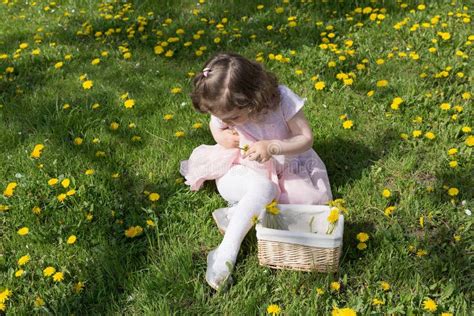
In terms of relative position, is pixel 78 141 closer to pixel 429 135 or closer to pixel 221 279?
pixel 221 279

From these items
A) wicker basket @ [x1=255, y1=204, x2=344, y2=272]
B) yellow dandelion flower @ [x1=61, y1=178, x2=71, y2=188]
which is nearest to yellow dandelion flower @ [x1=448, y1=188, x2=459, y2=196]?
wicker basket @ [x1=255, y1=204, x2=344, y2=272]

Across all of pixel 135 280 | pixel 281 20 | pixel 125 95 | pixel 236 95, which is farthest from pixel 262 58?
pixel 135 280

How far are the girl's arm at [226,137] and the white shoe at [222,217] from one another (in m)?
0.38

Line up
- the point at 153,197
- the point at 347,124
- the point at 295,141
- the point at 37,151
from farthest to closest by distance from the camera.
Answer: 1. the point at 347,124
2. the point at 37,151
3. the point at 153,197
4. the point at 295,141

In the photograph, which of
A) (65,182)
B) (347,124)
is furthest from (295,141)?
(65,182)

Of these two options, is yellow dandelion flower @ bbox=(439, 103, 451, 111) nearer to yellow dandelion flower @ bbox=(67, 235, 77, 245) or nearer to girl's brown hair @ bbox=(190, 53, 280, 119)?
girl's brown hair @ bbox=(190, 53, 280, 119)

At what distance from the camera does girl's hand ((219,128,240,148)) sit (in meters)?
2.64

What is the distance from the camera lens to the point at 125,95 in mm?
3385

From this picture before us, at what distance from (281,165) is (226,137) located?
12.9 inches

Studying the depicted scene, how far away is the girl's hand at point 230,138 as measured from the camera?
264 centimetres

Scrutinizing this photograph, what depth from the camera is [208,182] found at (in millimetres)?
2744

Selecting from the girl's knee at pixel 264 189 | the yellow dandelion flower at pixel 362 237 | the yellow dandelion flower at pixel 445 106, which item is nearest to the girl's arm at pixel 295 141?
the girl's knee at pixel 264 189

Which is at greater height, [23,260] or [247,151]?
[247,151]

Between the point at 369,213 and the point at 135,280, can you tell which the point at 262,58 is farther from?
the point at 135,280
